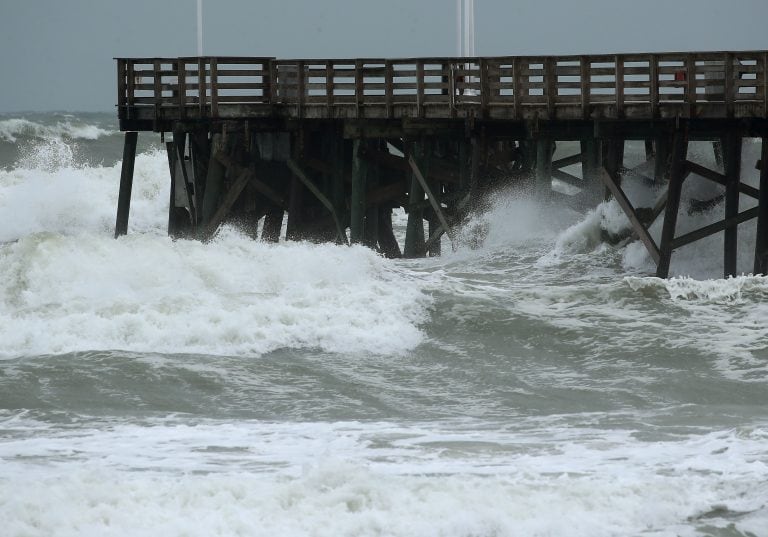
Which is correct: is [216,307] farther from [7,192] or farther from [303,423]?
[7,192]

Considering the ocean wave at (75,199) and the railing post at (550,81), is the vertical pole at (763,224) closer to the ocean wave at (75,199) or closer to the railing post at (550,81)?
the railing post at (550,81)

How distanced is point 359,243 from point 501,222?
7.59ft

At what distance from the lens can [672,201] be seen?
18031 mm

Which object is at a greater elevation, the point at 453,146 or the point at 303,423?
the point at 453,146

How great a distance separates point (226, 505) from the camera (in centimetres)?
868

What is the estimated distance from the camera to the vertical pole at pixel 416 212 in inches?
803

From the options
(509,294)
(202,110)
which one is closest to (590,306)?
(509,294)

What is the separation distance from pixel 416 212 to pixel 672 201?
449 centimetres

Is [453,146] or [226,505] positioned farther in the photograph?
[453,146]

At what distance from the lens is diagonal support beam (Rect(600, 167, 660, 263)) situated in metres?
18.2

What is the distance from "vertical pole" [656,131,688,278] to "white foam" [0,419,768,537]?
7549 mm

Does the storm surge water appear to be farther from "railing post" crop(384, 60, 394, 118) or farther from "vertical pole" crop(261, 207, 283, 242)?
"railing post" crop(384, 60, 394, 118)

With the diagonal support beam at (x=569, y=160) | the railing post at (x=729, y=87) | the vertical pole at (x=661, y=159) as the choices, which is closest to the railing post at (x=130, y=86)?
the diagonal support beam at (x=569, y=160)

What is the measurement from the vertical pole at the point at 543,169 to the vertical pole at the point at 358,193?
2.65 metres
